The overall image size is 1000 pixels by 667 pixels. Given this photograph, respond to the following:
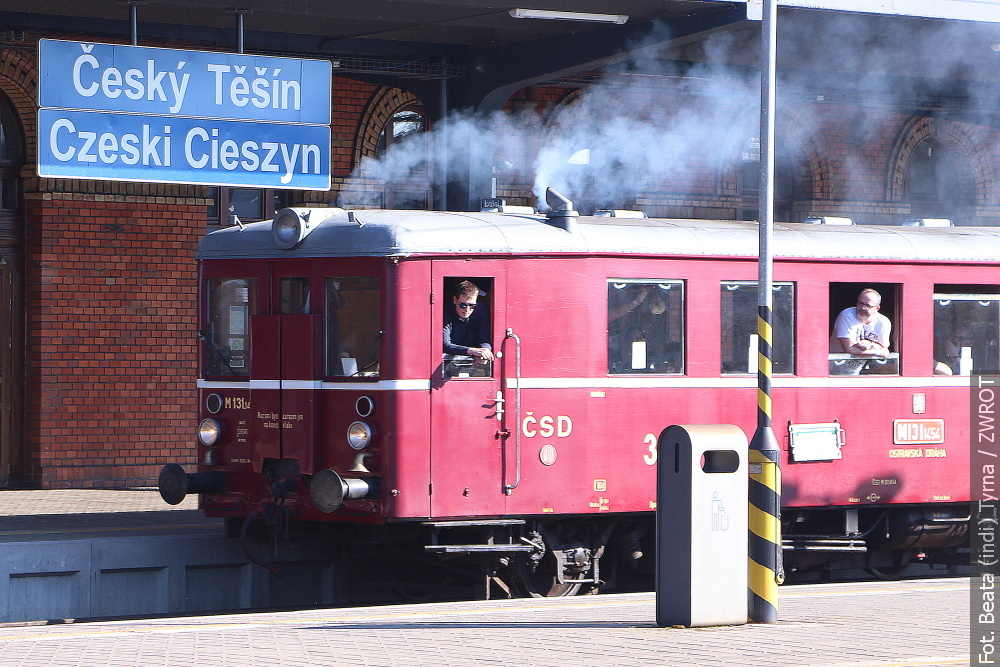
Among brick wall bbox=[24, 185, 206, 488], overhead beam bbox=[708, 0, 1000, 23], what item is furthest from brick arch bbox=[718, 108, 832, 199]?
brick wall bbox=[24, 185, 206, 488]

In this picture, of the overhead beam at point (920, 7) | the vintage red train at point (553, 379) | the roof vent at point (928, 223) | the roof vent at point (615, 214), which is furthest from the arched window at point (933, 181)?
the roof vent at point (615, 214)

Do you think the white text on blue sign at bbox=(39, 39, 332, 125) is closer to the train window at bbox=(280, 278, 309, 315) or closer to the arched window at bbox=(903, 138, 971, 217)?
the train window at bbox=(280, 278, 309, 315)

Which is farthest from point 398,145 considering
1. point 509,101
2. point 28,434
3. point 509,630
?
point 509,630

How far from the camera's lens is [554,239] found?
1027cm

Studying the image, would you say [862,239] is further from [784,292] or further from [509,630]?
[509,630]

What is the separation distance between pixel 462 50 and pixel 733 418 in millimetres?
6443

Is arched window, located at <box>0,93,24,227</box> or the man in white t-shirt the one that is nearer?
the man in white t-shirt

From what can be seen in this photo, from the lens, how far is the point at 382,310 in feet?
32.3

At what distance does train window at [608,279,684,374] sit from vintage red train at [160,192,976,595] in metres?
0.01

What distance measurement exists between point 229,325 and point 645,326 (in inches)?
123

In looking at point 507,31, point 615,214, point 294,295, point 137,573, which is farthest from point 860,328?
point 137,573

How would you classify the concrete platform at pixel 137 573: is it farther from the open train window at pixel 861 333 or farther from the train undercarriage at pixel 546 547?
the open train window at pixel 861 333

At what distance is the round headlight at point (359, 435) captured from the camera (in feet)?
32.2

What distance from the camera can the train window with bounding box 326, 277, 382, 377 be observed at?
9953 millimetres
